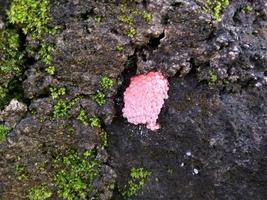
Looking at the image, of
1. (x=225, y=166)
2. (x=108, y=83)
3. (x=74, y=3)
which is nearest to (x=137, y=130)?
(x=108, y=83)

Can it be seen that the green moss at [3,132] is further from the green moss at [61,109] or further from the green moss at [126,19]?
the green moss at [126,19]

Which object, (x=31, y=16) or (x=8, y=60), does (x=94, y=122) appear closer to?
(x=8, y=60)

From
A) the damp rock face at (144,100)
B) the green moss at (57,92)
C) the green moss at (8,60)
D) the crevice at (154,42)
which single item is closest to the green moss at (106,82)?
the damp rock face at (144,100)

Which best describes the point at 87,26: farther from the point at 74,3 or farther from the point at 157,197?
the point at 157,197

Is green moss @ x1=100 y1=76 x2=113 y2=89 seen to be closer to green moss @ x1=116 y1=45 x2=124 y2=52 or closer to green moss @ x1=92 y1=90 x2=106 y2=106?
Result: green moss @ x1=92 y1=90 x2=106 y2=106

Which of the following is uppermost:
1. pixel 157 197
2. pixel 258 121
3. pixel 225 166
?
pixel 258 121

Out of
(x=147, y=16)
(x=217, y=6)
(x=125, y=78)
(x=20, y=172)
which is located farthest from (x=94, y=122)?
(x=217, y=6)
